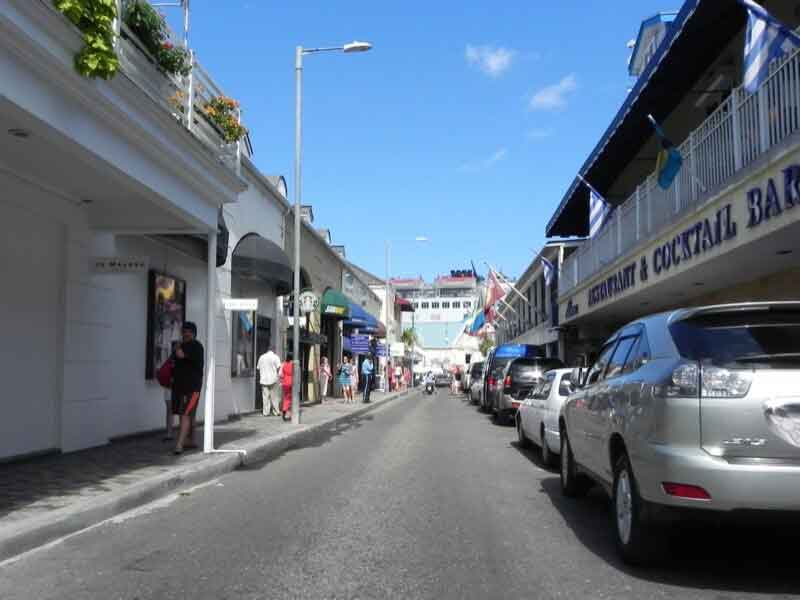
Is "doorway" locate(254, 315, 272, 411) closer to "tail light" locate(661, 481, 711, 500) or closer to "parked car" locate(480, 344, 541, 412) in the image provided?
"parked car" locate(480, 344, 541, 412)

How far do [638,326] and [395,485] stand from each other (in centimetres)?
419

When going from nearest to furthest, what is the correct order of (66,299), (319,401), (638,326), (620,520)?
(620,520) < (638,326) < (66,299) < (319,401)

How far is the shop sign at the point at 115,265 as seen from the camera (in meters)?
11.5

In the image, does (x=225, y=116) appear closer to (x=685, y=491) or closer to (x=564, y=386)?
(x=564, y=386)

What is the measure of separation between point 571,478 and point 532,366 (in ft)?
35.7

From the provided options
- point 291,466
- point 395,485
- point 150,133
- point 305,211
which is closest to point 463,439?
point 291,466

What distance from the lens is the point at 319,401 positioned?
30000mm

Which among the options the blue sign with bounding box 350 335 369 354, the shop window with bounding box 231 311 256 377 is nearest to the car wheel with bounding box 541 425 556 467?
the shop window with bounding box 231 311 256 377

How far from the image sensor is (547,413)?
446 inches

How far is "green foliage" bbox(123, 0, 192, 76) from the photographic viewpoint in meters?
9.73

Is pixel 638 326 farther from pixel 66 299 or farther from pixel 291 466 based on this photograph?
pixel 66 299

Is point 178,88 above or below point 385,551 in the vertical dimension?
above

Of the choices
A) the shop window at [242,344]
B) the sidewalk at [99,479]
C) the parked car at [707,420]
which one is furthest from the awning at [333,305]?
the parked car at [707,420]

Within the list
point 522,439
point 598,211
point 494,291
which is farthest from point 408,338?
point 522,439
